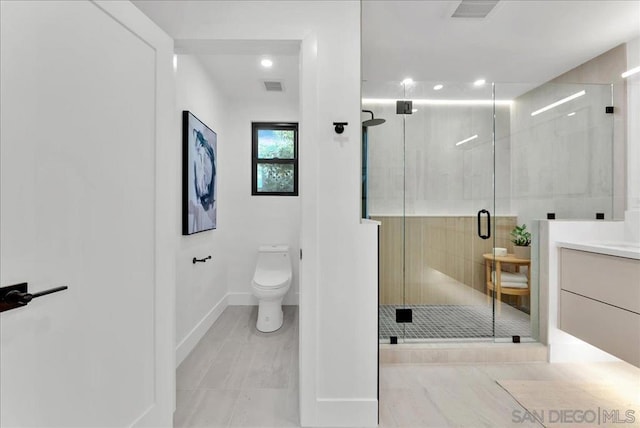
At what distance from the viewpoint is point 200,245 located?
9.02 ft

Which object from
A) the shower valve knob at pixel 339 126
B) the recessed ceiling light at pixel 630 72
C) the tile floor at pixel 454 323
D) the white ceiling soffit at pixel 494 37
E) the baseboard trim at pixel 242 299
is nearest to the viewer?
the shower valve knob at pixel 339 126

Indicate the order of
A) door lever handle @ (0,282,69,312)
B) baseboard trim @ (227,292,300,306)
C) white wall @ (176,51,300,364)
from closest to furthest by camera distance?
door lever handle @ (0,282,69,312) → white wall @ (176,51,300,364) → baseboard trim @ (227,292,300,306)

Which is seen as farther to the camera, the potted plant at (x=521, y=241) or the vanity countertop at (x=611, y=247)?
the potted plant at (x=521, y=241)

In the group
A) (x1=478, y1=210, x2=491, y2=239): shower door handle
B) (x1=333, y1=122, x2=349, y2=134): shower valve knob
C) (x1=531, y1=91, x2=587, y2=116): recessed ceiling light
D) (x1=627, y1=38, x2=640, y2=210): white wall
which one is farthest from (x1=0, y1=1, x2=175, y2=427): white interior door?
(x1=627, y1=38, x2=640, y2=210): white wall

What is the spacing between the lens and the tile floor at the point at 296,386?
170cm

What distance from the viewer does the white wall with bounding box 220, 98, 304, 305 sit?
3.60 m

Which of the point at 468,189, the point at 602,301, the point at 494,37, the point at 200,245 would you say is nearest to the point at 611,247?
the point at 602,301

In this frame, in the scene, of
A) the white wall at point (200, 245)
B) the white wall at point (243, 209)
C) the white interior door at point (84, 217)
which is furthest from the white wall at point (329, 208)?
the white wall at point (243, 209)

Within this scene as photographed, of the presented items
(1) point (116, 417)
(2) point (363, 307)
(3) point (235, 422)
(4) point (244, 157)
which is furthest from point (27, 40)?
(4) point (244, 157)

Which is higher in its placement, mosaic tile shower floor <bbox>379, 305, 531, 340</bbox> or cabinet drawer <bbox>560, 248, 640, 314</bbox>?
cabinet drawer <bbox>560, 248, 640, 314</bbox>

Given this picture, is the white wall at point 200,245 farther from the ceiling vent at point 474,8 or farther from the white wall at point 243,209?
the ceiling vent at point 474,8

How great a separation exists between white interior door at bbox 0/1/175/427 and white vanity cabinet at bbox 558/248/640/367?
2.79 m

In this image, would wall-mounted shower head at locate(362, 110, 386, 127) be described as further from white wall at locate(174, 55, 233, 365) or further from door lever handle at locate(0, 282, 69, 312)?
door lever handle at locate(0, 282, 69, 312)

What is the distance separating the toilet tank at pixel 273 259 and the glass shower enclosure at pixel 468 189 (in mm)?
1169
